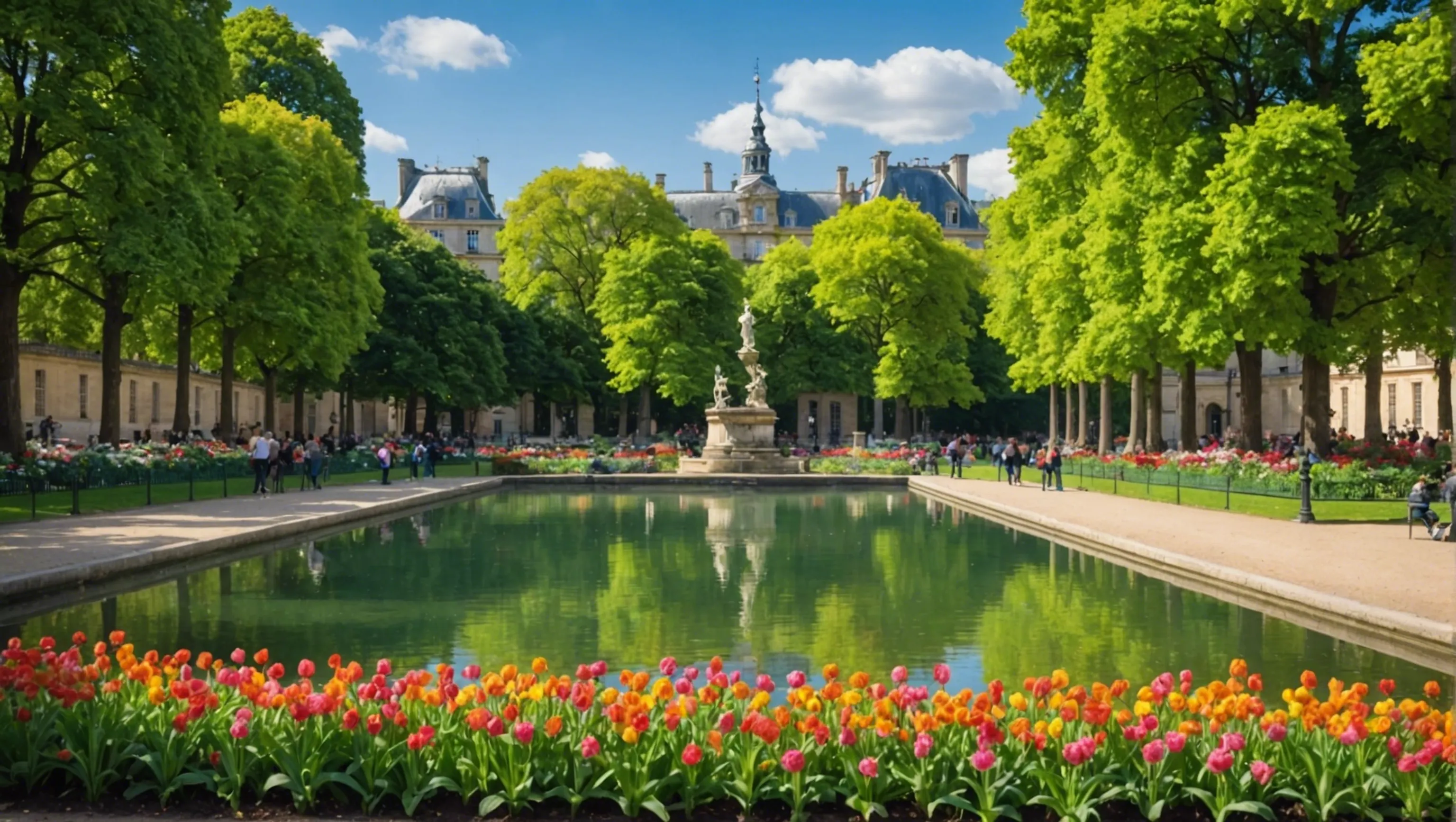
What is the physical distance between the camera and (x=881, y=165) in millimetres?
106625

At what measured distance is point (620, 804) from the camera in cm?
643

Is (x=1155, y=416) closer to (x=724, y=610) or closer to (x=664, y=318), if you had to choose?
(x=664, y=318)

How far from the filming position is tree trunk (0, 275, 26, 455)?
26172 millimetres

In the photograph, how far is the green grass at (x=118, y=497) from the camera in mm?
23047

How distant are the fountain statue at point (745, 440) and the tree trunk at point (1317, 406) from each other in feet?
65.9

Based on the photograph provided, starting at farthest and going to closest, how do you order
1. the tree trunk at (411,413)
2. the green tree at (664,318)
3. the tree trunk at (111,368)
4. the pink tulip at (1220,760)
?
the green tree at (664,318)
the tree trunk at (411,413)
the tree trunk at (111,368)
the pink tulip at (1220,760)

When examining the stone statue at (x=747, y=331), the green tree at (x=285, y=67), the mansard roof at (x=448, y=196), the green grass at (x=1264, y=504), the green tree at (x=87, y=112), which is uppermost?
the mansard roof at (x=448, y=196)

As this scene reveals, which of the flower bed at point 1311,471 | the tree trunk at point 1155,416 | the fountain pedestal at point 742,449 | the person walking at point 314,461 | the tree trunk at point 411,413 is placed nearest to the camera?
the flower bed at point 1311,471

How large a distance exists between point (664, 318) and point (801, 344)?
10328 millimetres

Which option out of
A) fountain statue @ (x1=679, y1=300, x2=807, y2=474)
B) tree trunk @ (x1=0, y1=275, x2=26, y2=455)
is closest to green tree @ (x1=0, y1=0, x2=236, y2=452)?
tree trunk @ (x1=0, y1=275, x2=26, y2=455)

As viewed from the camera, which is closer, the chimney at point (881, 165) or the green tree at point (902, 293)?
the green tree at point (902, 293)

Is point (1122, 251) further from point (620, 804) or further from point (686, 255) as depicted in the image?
point (686, 255)

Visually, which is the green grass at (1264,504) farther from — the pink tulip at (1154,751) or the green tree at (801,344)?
the green tree at (801,344)

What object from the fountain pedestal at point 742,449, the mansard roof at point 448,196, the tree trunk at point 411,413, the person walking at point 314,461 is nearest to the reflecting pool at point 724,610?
the person walking at point 314,461
